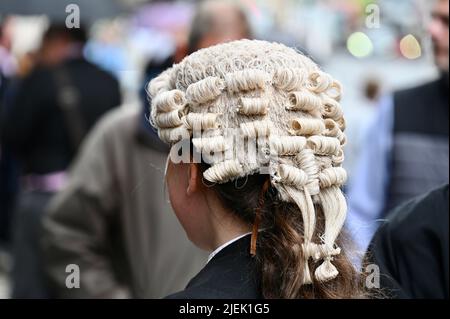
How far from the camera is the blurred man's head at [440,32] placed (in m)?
3.27

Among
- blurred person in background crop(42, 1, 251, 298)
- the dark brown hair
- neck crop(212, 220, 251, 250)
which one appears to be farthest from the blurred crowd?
neck crop(212, 220, 251, 250)

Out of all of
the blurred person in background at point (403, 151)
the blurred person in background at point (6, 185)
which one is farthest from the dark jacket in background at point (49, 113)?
the blurred person in background at point (403, 151)

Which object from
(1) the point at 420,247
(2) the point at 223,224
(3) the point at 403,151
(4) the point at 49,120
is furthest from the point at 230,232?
(4) the point at 49,120

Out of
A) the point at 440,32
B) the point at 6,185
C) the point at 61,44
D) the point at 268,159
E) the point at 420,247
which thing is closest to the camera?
the point at 268,159

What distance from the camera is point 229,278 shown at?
193cm

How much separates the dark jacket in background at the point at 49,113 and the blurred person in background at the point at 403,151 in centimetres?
239

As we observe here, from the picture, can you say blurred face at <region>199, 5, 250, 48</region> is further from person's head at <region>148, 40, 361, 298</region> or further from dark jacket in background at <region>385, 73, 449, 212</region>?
person's head at <region>148, 40, 361, 298</region>

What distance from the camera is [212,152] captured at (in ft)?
6.36

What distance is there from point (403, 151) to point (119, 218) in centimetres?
115

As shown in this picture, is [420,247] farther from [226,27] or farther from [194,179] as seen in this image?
[226,27]
